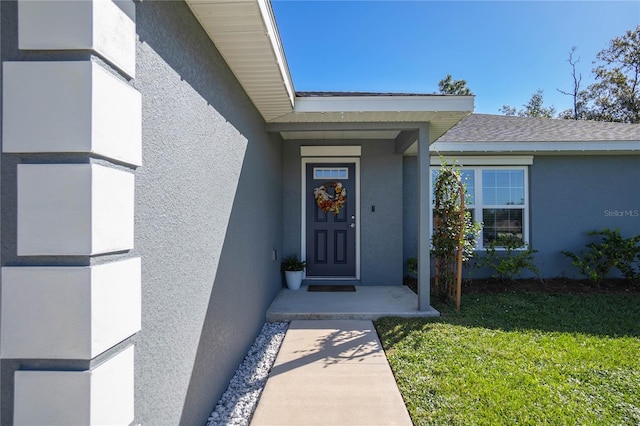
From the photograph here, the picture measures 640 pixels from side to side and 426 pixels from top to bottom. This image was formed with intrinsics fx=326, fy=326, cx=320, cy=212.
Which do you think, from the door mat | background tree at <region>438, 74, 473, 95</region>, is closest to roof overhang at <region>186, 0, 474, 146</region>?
the door mat

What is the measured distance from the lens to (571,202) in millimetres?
6277

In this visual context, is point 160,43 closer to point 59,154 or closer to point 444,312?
point 59,154

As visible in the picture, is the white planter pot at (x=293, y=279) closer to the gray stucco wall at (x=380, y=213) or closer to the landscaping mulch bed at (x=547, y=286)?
the gray stucco wall at (x=380, y=213)

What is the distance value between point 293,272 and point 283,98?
121 inches

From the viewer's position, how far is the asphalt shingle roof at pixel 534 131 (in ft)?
19.8

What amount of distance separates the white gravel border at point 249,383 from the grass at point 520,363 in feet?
3.86

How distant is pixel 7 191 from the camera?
42.3 inches

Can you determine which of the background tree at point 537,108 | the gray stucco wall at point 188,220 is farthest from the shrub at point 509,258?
the background tree at point 537,108

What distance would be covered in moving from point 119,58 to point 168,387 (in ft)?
5.12

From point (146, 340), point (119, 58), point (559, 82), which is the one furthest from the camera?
point (559, 82)

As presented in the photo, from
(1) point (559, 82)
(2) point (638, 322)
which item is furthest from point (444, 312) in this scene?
(1) point (559, 82)

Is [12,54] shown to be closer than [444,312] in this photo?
Yes

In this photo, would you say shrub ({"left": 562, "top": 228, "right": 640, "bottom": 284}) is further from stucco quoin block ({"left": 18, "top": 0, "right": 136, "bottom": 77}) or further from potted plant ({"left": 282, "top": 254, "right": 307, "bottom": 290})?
stucco quoin block ({"left": 18, "top": 0, "right": 136, "bottom": 77})

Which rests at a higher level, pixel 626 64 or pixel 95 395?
pixel 626 64
